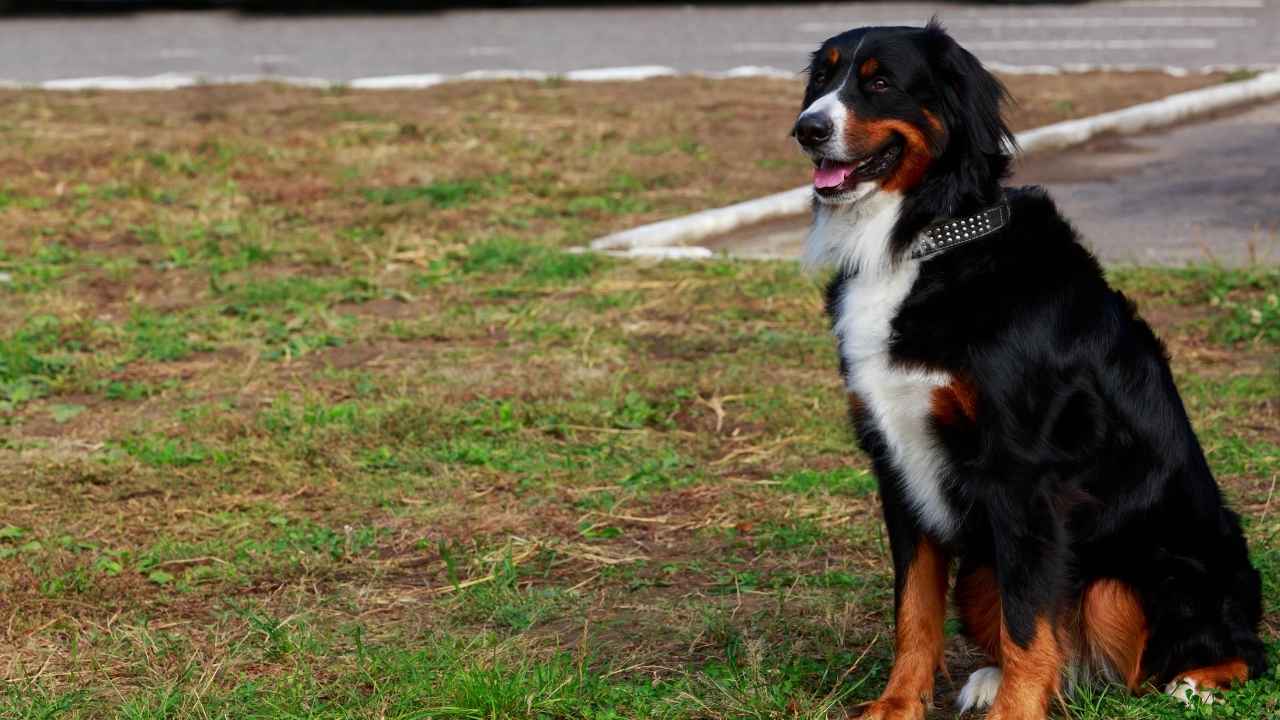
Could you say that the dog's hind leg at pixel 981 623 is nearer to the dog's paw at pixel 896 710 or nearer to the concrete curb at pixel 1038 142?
the dog's paw at pixel 896 710

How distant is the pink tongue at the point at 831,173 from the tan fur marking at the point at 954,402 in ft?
1.75

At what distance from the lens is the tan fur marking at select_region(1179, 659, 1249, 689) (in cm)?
355

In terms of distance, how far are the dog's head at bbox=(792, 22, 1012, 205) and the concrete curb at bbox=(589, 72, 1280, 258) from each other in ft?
14.0

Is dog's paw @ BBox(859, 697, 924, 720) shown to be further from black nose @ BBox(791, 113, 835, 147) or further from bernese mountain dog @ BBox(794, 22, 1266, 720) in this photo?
black nose @ BBox(791, 113, 835, 147)

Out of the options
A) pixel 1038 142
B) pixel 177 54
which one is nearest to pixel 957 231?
pixel 1038 142

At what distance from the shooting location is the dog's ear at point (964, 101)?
3.52m

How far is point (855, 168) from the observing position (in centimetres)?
356

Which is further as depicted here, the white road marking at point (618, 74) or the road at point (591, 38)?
the road at point (591, 38)

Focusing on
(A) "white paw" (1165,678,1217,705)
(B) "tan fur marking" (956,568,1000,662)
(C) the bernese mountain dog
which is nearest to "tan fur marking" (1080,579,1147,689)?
(C) the bernese mountain dog

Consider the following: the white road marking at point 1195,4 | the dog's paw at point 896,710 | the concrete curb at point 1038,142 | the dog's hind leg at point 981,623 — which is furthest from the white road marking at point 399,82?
the dog's paw at point 896,710

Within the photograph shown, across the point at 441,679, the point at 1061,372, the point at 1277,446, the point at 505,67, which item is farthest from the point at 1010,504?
the point at 505,67

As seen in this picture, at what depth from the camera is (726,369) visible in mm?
6613

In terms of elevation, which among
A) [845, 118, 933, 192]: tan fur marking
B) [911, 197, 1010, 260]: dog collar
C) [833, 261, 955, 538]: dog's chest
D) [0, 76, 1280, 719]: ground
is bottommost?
[0, 76, 1280, 719]: ground

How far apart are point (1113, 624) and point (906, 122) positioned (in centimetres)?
120
